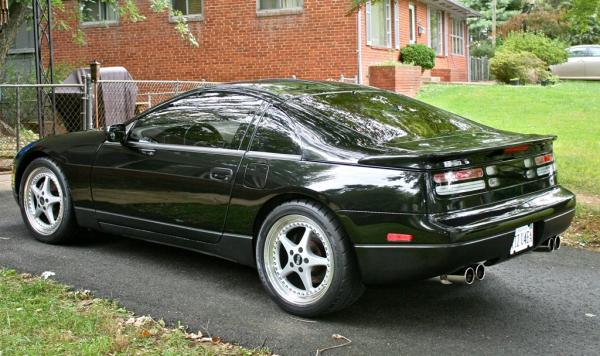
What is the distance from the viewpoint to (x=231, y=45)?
64.5 ft

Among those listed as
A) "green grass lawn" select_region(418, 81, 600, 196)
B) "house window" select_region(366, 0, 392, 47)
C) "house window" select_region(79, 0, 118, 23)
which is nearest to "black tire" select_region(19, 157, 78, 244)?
"green grass lawn" select_region(418, 81, 600, 196)

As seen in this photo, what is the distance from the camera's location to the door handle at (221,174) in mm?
4793

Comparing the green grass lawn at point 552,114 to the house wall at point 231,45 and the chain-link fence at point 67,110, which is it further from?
the chain-link fence at point 67,110

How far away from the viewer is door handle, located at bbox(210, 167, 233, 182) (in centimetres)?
479

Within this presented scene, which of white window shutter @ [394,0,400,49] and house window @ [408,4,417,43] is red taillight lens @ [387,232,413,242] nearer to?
white window shutter @ [394,0,400,49]

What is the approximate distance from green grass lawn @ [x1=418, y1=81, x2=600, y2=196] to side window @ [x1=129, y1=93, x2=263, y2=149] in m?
5.38

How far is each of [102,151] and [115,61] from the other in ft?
54.8

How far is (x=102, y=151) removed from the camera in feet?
18.7

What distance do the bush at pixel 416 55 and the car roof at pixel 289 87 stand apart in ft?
55.4

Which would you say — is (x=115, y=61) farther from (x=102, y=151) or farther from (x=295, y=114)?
(x=295, y=114)

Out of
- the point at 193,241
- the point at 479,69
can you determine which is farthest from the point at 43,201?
the point at 479,69

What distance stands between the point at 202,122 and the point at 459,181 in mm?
1998

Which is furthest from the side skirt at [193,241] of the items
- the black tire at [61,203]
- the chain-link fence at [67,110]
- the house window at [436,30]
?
the house window at [436,30]

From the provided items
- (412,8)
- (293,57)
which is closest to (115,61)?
(293,57)
